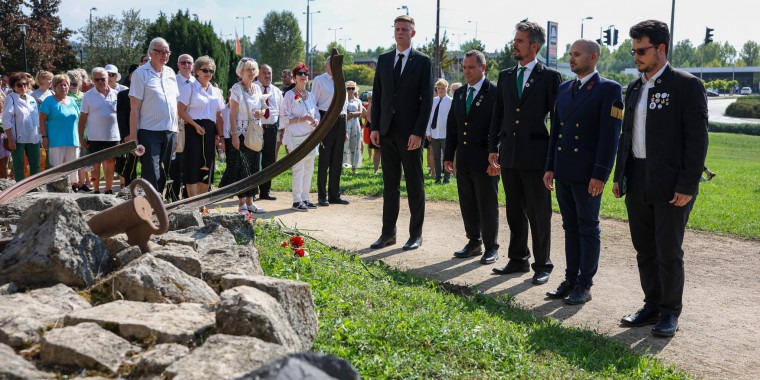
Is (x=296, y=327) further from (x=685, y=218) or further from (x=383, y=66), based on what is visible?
(x=383, y=66)

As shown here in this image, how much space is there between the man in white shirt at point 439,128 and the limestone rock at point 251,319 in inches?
454

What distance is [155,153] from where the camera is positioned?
28.9 feet

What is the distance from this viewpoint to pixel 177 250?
4.82 metres

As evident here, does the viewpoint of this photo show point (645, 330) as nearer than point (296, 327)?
No

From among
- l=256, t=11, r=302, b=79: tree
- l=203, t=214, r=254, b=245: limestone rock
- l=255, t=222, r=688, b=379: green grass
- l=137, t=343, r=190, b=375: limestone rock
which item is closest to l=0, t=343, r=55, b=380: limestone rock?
l=137, t=343, r=190, b=375: limestone rock

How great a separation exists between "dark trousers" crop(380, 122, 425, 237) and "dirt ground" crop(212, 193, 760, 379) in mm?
296

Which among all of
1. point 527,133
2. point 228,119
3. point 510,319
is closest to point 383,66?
point 527,133

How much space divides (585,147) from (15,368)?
4720mm

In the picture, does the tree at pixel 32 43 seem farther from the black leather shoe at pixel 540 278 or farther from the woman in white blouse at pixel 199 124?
the black leather shoe at pixel 540 278

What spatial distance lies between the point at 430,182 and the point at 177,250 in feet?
34.4

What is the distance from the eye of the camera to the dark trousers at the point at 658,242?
5.77m

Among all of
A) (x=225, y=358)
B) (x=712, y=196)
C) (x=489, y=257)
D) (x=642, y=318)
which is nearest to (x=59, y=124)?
(x=489, y=257)

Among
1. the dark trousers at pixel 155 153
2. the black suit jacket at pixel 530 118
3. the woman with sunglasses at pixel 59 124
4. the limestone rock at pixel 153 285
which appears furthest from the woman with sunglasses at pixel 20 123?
the limestone rock at pixel 153 285

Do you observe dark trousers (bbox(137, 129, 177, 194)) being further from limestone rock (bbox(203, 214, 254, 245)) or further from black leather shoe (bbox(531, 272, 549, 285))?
black leather shoe (bbox(531, 272, 549, 285))
